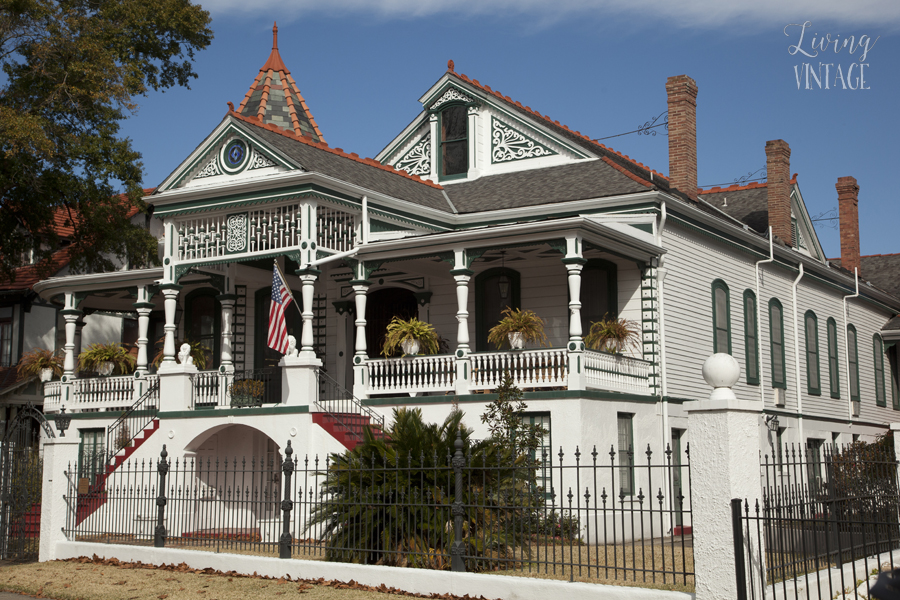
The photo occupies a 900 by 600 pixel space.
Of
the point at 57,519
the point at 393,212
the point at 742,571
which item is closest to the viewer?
the point at 742,571

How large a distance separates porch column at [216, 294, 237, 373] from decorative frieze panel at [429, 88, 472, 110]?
706 cm

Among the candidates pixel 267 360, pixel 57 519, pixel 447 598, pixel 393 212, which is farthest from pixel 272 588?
pixel 267 360

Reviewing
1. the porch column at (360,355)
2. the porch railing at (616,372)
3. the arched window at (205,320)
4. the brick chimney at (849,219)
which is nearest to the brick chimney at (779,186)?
the brick chimney at (849,219)

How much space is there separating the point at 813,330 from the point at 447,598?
20108mm

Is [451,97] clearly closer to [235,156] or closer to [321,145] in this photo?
[321,145]

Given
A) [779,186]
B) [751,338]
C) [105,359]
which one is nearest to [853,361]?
[779,186]

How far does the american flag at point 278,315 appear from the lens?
60.7ft

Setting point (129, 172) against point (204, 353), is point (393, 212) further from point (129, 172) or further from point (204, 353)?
point (129, 172)

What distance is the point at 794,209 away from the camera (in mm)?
28188

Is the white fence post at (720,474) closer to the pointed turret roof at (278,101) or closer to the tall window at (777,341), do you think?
the pointed turret roof at (278,101)

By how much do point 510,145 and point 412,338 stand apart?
7.40 meters

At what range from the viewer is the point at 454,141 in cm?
2558

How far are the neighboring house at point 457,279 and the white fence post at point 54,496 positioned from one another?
12.1 ft

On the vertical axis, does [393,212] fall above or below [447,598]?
above
